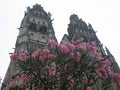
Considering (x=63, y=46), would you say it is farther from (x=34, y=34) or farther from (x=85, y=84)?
(x=34, y=34)

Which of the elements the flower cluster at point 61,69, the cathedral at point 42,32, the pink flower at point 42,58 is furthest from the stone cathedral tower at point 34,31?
the pink flower at point 42,58

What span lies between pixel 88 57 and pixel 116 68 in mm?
23731

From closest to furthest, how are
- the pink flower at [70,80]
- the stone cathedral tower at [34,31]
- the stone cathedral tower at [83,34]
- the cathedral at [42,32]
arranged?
the pink flower at [70,80] < the stone cathedral tower at [34,31] < the cathedral at [42,32] < the stone cathedral tower at [83,34]

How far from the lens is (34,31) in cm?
3622

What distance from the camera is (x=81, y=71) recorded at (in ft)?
37.6

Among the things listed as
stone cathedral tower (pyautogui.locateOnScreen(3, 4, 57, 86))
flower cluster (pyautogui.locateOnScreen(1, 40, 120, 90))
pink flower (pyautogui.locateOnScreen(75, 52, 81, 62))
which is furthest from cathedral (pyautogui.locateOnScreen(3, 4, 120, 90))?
pink flower (pyautogui.locateOnScreen(75, 52, 81, 62))

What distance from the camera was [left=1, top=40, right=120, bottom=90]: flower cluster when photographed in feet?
37.5

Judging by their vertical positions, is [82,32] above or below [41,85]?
above

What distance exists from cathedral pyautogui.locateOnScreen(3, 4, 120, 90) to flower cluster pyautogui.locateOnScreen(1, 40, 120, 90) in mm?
16388

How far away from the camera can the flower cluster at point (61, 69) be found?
450 inches

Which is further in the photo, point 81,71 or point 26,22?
point 26,22

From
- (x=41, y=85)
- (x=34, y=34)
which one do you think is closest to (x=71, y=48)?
(x=41, y=85)

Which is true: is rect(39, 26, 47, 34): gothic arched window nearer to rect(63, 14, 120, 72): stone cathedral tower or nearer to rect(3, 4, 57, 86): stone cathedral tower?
rect(3, 4, 57, 86): stone cathedral tower

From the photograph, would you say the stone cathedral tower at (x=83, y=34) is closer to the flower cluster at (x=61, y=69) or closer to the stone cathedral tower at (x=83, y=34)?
the stone cathedral tower at (x=83, y=34)
